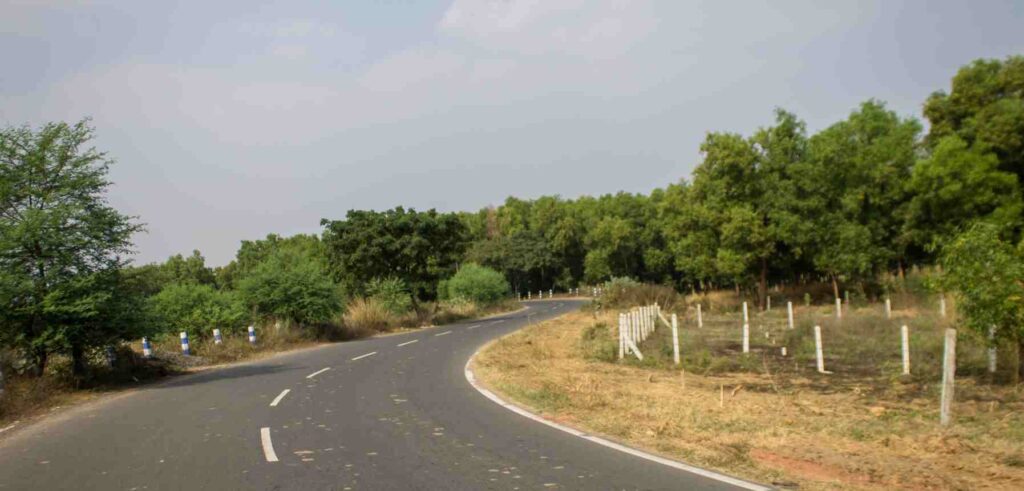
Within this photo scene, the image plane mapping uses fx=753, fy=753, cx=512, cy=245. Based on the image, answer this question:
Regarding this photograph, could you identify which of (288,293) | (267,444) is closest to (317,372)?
(267,444)

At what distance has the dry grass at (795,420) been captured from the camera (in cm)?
739

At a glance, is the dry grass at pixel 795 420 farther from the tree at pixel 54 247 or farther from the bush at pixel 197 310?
the bush at pixel 197 310

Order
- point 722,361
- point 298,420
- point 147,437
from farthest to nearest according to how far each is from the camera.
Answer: point 722,361 < point 298,420 < point 147,437

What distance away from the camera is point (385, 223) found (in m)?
44.9

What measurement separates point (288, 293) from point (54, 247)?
15.5 m

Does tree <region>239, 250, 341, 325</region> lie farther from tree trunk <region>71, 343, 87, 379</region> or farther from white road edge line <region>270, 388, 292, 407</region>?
white road edge line <region>270, 388, 292, 407</region>

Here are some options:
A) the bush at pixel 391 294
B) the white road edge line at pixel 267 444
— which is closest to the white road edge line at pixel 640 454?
the white road edge line at pixel 267 444

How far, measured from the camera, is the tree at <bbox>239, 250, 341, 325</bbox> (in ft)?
104

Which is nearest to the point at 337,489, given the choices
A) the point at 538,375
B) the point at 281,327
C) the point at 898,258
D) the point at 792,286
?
the point at 538,375

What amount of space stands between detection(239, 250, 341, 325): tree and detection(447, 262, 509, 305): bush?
26.5m

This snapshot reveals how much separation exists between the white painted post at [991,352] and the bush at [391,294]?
32257 millimetres

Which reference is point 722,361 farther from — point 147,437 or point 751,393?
point 147,437

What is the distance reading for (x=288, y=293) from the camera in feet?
104

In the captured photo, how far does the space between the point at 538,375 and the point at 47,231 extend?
11099 millimetres
